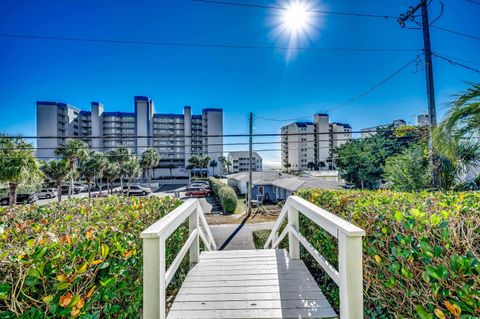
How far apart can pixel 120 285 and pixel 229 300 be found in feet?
3.98

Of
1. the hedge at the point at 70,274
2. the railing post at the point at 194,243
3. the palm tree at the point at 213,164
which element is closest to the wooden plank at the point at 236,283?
the railing post at the point at 194,243

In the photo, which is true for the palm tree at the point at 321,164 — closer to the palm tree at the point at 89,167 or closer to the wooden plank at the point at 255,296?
the palm tree at the point at 89,167

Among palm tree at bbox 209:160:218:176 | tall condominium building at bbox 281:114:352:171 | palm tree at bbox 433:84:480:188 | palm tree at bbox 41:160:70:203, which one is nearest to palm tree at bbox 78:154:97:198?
palm tree at bbox 41:160:70:203

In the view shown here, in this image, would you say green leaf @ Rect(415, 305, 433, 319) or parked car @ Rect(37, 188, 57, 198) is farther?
parked car @ Rect(37, 188, 57, 198)

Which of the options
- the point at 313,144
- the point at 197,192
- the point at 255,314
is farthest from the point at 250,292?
the point at 313,144

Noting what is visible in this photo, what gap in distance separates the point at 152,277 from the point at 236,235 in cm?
950

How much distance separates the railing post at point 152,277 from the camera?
1541 mm

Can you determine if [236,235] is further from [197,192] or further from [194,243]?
[197,192]

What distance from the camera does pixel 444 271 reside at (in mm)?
1129

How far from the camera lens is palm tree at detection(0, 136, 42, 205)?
10.9 m

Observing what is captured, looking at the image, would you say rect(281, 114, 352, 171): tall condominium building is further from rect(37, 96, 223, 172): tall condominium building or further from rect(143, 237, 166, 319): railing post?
rect(143, 237, 166, 319): railing post

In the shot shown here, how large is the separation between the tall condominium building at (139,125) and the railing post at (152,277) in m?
49.3

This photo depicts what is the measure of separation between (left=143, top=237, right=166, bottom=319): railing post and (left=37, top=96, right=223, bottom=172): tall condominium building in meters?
49.3

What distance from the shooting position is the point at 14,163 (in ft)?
36.4
